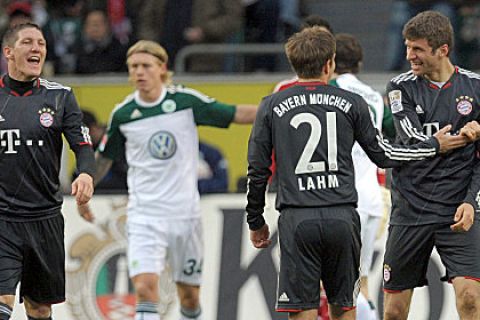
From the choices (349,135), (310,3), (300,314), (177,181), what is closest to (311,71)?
(349,135)

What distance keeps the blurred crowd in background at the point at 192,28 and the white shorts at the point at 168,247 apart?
4925mm

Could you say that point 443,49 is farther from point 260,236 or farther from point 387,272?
point 260,236

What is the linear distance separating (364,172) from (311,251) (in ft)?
7.03

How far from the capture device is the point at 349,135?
28.6 ft

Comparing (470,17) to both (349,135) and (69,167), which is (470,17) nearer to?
(69,167)

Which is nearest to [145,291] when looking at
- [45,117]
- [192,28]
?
[45,117]

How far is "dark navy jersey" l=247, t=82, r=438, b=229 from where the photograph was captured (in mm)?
8609

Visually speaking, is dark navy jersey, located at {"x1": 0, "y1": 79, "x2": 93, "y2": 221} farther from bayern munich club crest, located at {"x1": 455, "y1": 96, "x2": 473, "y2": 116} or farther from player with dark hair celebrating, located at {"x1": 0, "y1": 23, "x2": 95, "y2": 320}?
bayern munich club crest, located at {"x1": 455, "y1": 96, "x2": 473, "y2": 116}

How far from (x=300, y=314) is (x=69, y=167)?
280 inches

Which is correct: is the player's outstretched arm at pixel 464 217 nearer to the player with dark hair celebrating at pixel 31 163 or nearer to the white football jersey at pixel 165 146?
the player with dark hair celebrating at pixel 31 163

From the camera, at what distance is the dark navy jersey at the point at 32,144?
9.38 meters

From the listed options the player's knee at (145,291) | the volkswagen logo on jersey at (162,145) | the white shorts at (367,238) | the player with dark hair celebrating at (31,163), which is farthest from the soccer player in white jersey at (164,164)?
the player with dark hair celebrating at (31,163)

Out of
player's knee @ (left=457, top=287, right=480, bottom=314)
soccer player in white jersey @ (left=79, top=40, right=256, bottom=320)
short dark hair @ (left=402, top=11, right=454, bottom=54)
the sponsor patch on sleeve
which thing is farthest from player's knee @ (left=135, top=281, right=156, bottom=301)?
short dark hair @ (left=402, top=11, right=454, bottom=54)

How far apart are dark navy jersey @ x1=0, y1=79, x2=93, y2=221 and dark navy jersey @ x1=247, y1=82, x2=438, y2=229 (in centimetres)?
144
